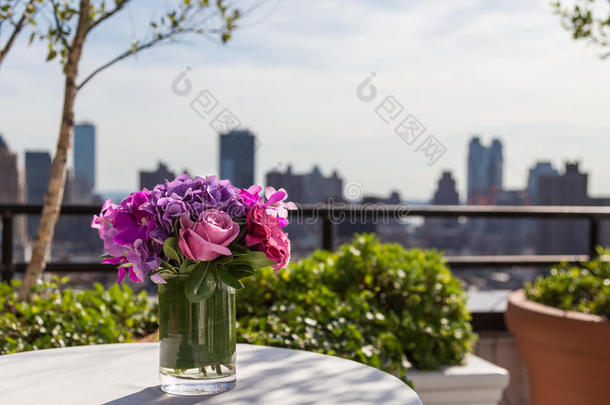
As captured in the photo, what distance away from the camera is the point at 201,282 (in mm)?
1096

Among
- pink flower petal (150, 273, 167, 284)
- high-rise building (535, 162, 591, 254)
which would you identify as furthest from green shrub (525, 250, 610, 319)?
pink flower petal (150, 273, 167, 284)

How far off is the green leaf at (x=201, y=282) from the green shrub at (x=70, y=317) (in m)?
1.18

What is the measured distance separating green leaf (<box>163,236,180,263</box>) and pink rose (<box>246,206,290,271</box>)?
0.44 feet

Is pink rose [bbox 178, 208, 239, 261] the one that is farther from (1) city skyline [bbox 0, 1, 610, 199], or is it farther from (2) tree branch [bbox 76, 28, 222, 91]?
(2) tree branch [bbox 76, 28, 222, 91]

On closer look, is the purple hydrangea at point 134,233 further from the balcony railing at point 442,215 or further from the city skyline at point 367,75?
the balcony railing at point 442,215

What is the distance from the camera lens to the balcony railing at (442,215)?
2936mm

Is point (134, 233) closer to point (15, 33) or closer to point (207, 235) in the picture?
point (207, 235)

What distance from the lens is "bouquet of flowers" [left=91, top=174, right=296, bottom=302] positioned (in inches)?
42.1

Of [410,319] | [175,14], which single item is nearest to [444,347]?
[410,319]

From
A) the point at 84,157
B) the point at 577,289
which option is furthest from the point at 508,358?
the point at 84,157

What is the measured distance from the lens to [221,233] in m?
1.06

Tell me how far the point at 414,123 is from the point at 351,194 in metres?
1.18

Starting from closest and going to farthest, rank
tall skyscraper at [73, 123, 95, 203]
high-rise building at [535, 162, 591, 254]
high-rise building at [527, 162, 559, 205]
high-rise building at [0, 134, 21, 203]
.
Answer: tall skyscraper at [73, 123, 95, 203] → high-rise building at [535, 162, 591, 254] → high-rise building at [527, 162, 559, 205] → high-rise building at [0, 134, 21, 203]

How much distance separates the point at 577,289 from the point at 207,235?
2.56 m
